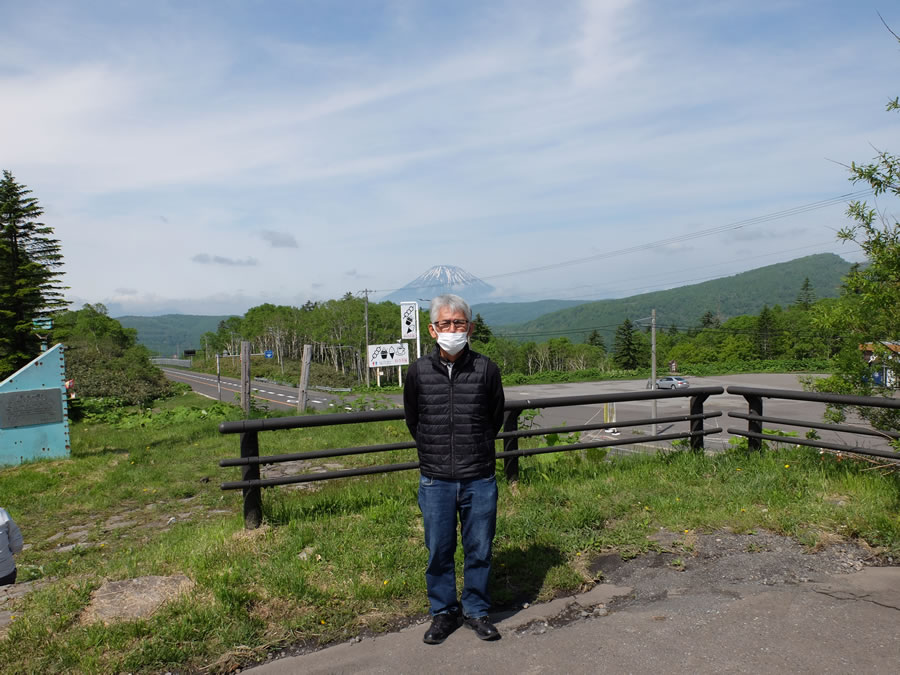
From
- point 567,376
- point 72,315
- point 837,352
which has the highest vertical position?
point 72,315

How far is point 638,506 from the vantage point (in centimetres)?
533

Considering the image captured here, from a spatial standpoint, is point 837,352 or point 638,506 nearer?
point 638,506

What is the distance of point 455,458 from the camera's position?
3496 mm

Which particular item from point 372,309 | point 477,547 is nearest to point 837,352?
point 477,547

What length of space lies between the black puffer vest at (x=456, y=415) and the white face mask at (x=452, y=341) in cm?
11

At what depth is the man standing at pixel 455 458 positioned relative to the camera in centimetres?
349

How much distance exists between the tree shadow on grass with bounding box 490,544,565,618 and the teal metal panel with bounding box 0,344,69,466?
31.8 feet

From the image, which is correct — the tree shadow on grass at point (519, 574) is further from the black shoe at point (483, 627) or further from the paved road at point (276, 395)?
the paved road at point (276, 395)

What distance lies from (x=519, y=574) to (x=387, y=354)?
2943 cm

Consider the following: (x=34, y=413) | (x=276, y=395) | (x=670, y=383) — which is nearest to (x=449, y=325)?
(x=34, y=413)

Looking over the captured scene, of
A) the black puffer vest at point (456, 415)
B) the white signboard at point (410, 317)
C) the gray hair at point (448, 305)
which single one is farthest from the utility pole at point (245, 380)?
the gray hair at point (448, 305)

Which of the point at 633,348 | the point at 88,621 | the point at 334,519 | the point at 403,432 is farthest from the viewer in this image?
the point at 633,348

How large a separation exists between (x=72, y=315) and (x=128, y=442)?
311 feet

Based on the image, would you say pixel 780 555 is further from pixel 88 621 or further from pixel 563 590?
pixel 88 621
